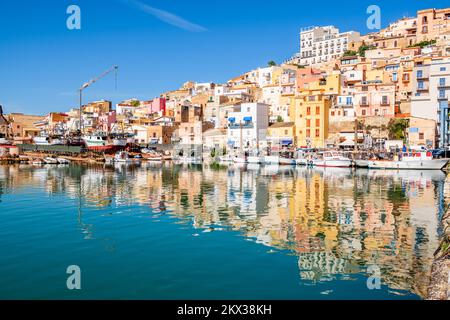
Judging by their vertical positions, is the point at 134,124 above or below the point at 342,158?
above

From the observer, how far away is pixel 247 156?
78562 mm

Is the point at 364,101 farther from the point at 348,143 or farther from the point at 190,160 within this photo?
the point at 190,160

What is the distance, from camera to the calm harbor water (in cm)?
1088

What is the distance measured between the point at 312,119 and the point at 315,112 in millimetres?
1421

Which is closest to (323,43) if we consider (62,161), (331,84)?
(331,84)

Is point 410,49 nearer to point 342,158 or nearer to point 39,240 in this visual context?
point 342,158

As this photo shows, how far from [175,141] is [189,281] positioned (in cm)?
8735

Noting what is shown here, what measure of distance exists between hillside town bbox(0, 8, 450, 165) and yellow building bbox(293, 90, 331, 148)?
0.19 m

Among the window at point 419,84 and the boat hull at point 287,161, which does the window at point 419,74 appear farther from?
the boat hull at point 287,161

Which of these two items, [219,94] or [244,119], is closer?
[244,119]

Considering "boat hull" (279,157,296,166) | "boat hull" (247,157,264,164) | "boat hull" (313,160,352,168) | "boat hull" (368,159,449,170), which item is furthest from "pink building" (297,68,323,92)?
"boat hull" (368,159,449,170)

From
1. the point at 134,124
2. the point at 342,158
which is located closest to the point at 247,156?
the point at 342,158

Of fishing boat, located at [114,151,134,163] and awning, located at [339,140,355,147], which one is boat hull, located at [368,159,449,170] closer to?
awning, located at [339,140,355,147]

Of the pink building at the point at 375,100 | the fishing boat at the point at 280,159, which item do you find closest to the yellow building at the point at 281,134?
the fishing boat at the point at 280,159
